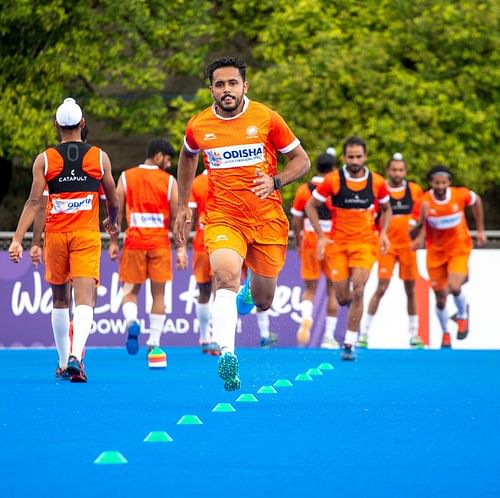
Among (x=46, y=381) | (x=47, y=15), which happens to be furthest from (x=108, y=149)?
(x=46, y=381)

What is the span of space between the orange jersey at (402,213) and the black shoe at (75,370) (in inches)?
363

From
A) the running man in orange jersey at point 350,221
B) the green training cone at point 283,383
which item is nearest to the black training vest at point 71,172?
the green training cone at point 283,383

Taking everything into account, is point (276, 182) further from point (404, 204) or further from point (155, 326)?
point (404, 204)

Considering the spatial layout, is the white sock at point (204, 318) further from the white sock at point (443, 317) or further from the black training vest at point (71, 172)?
the black training vest at point (71, 172)

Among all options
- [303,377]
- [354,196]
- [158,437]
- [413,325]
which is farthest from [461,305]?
[158,437]

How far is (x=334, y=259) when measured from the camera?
56.9 ft

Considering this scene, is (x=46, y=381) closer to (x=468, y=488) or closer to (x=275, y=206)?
(x=275, y=206)

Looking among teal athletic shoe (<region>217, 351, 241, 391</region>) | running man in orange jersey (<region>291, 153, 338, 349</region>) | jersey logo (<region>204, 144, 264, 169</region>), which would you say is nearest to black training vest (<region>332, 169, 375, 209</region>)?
running man in orange jersey (<region>291, 153, 338, 349</region>)

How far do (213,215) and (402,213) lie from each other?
1044cm

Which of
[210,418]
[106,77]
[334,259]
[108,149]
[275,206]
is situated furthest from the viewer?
[108,149]

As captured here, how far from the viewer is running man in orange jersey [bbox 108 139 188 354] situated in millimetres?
16969

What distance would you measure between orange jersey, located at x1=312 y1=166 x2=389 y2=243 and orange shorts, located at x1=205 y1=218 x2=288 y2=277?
19.5 ft

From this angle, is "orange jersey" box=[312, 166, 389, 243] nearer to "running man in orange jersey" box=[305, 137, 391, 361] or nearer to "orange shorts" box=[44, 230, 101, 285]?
"running man in orange jersey" box=[305, 137, 391, 361]

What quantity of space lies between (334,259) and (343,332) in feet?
15.4
